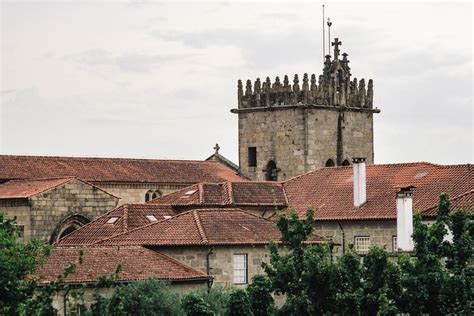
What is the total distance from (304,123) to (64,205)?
54.5 feet

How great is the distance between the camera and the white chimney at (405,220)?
67688 millimetres

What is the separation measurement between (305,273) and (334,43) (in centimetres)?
4366

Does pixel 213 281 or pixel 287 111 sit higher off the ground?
pixel 287 111

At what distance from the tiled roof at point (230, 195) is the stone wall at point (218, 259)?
9405 mm

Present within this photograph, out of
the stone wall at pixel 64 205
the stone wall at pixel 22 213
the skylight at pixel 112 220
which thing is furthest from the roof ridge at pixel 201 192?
the stone wall at pixel 22 213

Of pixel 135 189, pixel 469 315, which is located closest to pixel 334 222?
pixel 135 189

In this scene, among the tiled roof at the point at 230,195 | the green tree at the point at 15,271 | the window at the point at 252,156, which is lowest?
the green tree at the point at 15,271

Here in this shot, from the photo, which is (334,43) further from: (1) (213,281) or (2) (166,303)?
(2) (166,303)

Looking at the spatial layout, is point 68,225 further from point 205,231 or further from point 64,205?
point 205,231

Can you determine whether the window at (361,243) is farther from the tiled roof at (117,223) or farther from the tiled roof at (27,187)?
the tiled roof at (27,187)

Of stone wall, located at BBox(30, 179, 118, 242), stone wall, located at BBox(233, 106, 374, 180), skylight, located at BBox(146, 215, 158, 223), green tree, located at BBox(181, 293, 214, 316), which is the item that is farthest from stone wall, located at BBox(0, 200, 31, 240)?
green tree, located at BBox(181, 293, 214, 316)

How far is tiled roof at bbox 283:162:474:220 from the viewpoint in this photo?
243 feet

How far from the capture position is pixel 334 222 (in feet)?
248

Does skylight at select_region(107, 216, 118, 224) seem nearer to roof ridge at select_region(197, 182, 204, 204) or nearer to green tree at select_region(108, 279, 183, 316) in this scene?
roof ridge at select_region(197, 182, 204, 204)
